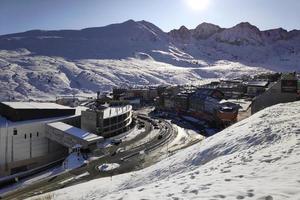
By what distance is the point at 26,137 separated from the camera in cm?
6112

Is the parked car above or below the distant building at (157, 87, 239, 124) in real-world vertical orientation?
below

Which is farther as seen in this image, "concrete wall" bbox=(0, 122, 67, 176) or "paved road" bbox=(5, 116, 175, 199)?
"concrete wall" bbox=(0, 122, 67, 176)

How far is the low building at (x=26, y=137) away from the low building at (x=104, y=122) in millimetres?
4164

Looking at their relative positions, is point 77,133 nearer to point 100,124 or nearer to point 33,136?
point 100,124

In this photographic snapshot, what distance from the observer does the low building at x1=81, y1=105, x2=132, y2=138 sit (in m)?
66.9

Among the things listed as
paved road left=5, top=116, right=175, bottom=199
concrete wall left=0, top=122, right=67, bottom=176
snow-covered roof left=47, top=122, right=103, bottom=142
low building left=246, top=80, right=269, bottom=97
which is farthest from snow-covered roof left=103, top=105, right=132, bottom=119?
low building left=246, top=80, right=269, bottom=97

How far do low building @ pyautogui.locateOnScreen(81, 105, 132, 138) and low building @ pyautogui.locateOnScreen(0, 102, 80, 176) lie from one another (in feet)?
13.7

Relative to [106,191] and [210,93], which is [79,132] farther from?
[210,93]

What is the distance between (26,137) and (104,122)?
632 inches

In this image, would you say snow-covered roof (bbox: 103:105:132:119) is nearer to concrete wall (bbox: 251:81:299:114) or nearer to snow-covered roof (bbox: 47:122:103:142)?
snow-covered roof (bbox: 47:122:103:142)

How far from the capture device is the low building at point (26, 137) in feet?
191

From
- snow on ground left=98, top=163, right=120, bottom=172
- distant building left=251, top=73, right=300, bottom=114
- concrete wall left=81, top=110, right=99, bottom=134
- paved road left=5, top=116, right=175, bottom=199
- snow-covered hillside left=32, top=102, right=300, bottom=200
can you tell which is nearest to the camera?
snow-covered hillside left=32, top=102, right=300, bottom=200

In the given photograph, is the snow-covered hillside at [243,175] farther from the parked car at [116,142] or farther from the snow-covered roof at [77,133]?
the parked car at [116,142]

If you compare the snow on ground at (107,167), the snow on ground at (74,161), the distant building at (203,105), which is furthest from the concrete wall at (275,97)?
the snow on ground at (74,161)
